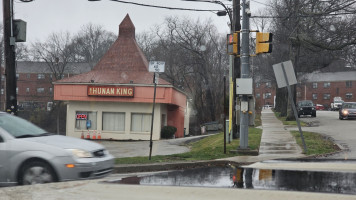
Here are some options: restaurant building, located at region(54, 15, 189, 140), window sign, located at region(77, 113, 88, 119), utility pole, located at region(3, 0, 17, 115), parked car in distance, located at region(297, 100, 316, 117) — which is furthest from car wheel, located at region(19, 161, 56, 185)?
parked car in distance, located at region(297, 100, 316, 117)

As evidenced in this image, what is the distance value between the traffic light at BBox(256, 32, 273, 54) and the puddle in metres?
4.44

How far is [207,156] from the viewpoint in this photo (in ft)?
43.5

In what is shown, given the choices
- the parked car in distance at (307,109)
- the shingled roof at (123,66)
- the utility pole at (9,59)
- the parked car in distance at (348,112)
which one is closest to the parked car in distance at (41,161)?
the utility pole at (9,59)

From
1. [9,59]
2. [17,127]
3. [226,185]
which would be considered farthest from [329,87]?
[17,127]

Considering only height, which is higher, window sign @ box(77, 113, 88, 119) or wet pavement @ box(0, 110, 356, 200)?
window sign @ box(77, 113, 88, 119)

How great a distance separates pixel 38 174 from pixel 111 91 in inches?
959

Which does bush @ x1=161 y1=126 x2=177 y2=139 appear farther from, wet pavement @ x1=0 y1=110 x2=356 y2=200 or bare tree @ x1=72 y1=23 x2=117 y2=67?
bare tree @ x1=72 y1=23 x2=117 y2=67

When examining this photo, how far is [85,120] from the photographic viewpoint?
32.3 metres

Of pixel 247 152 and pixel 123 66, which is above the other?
pixel 123 66

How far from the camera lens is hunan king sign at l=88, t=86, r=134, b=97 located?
31.1 metres

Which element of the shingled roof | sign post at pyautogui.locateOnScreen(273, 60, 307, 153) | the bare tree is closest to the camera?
sign post at pyautogui.locateOnScreen(273, 60, 307, 153)

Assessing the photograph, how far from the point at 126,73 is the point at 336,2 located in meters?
18.4

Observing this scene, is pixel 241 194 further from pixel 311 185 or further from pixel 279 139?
pixel 279 139

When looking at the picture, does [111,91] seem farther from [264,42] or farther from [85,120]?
[264,42]
